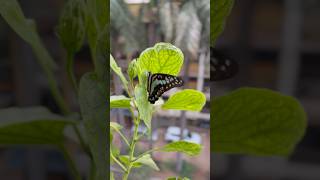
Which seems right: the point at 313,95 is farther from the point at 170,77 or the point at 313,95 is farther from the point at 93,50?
the point at 93,50

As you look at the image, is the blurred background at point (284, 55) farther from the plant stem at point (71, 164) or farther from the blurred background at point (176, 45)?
the plant stem at point (71, 164)

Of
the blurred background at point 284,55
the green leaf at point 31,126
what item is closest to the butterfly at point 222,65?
the blurred background at point 284,55

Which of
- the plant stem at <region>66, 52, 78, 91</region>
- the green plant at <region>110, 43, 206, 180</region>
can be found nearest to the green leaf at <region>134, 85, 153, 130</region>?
the green plant at <region>110, 43, 206, 180</region>

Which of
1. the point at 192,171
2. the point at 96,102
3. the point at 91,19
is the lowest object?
the point at 192,171

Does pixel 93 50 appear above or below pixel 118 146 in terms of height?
above

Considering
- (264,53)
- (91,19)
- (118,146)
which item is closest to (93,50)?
(91,19)

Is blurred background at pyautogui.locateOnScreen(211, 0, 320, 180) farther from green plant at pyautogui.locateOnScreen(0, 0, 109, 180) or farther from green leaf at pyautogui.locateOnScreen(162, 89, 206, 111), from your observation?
green plant at pyautogui.locateOnScreen(0, 0, 109, 180)
